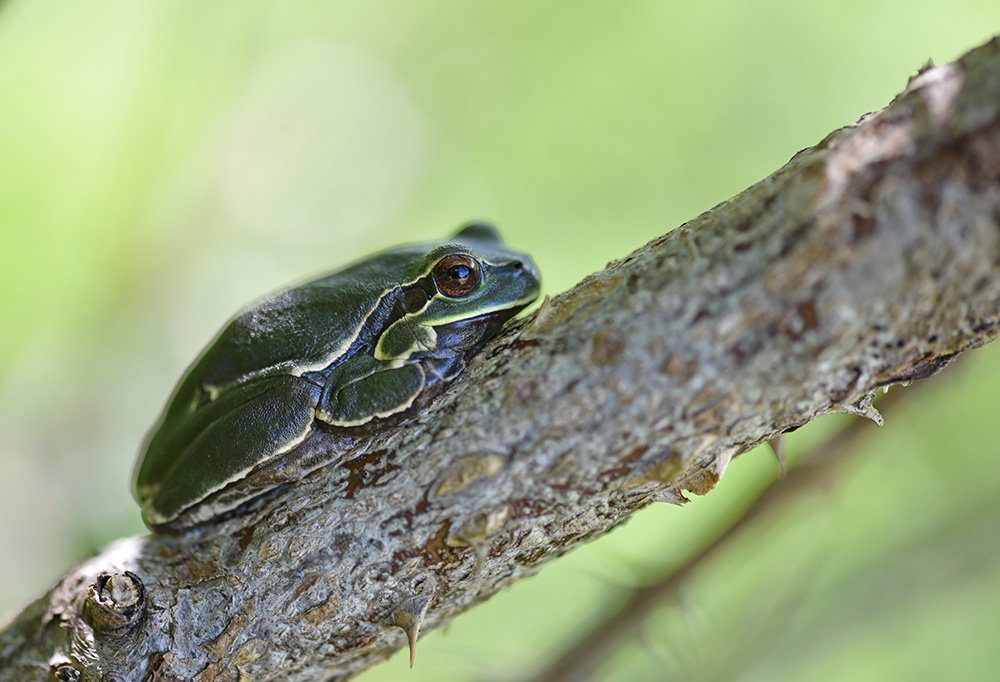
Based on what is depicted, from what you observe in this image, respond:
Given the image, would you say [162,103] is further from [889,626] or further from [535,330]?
[889,626]

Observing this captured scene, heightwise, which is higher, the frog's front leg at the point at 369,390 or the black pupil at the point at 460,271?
the black pupil at the point at 460,271

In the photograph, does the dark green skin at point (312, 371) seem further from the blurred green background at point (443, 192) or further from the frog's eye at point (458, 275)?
the blurred green background at point (443, 192)

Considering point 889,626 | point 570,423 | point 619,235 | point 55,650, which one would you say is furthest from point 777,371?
point 619,235

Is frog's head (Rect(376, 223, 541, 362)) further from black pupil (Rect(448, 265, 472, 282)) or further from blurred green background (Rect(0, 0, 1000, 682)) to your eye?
blurred green background (Rect(0, 0, 1000, 682))

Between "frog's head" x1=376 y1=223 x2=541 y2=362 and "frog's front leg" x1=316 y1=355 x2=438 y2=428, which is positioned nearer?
"frog's front leg" x1=316 y1=355 x2=438 y2=428

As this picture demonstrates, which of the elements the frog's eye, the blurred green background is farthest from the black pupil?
the blurred green background

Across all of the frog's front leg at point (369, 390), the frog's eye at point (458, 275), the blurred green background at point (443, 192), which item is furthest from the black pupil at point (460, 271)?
the blurred green background at point (443, 192)

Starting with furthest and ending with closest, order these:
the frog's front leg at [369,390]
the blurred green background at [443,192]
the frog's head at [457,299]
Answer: the blurred green background at [443,192] → the frog's head at [457,299] → the frog's front leg at [369,390]
